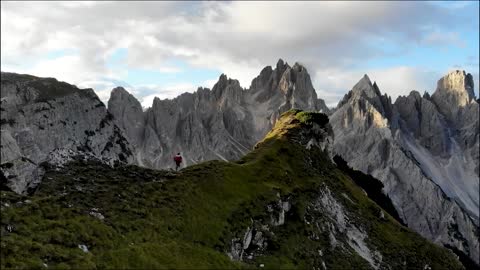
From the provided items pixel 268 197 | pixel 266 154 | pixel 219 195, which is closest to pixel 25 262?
pixel 219 195

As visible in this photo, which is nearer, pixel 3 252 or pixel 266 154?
pixel 3 252

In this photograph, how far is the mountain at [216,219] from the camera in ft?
125

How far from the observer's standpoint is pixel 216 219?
5328 cm

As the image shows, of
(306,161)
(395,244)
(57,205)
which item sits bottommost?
(395,244)

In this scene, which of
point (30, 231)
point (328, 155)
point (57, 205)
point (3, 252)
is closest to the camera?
point (3, 252)

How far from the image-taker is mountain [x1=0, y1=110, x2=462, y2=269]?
3806 cm

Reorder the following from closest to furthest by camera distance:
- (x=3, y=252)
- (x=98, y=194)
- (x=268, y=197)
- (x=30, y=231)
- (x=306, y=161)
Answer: (x=3, y=252), (x=30, y=231), (x=98, y=194), (x=268, y=197), (x=306, y=161)

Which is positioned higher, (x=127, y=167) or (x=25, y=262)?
(x=127, y=167)

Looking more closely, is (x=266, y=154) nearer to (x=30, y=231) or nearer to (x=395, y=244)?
(x=395, y=244)

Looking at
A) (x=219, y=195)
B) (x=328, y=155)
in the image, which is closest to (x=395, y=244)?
(x=328, y=155)

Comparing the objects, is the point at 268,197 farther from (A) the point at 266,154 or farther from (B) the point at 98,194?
(B) the point at 98,194

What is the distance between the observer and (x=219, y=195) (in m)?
58.5

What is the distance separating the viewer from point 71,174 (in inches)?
2003

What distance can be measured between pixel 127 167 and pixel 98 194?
314 inches
